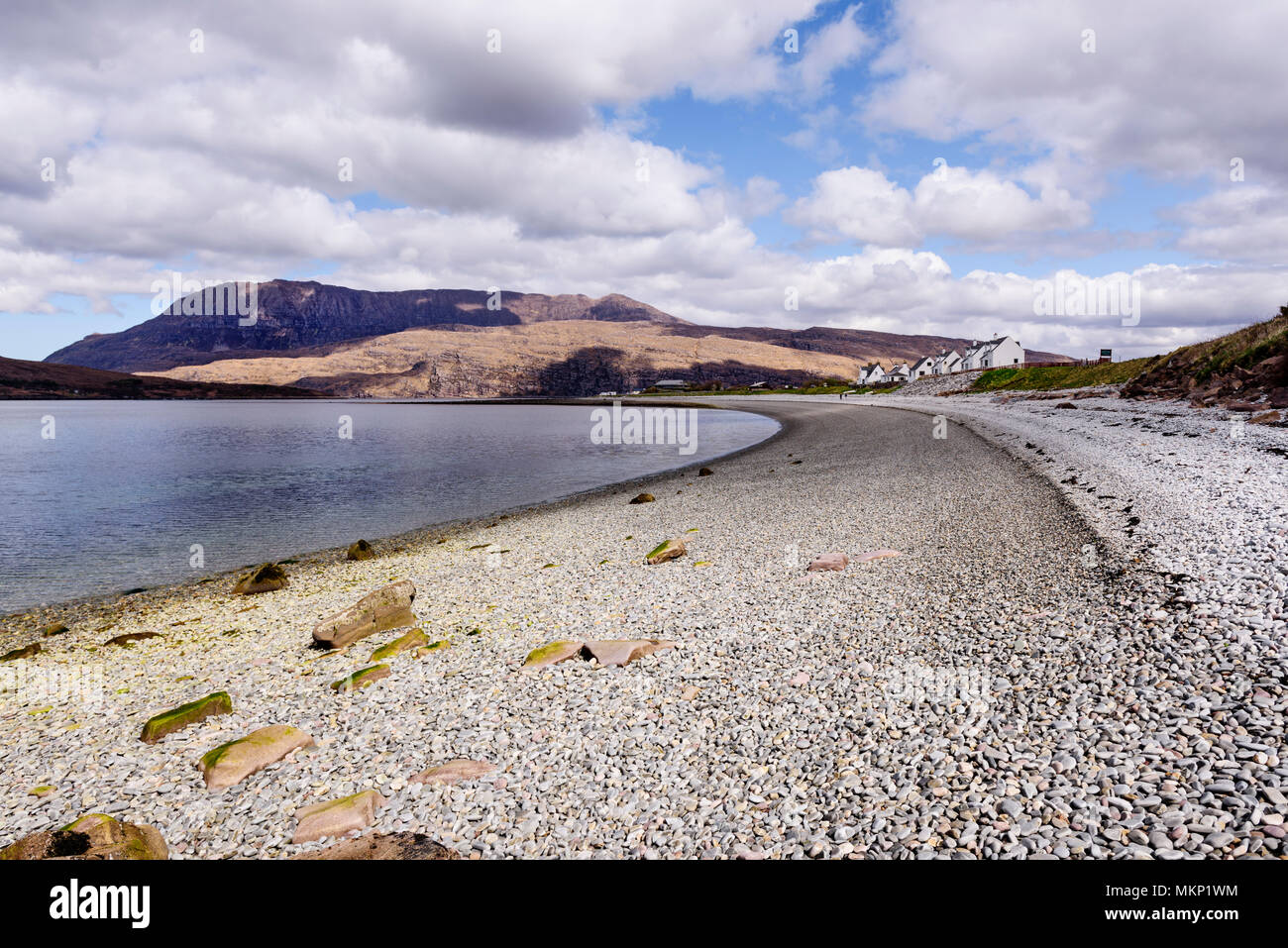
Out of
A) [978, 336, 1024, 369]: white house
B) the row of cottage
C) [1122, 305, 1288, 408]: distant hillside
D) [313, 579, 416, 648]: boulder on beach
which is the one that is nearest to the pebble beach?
[313, 579, 416, 648]: boulder on beach

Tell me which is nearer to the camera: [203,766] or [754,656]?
[203,766]

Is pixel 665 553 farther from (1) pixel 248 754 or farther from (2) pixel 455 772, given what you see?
(1) pixel 248 754

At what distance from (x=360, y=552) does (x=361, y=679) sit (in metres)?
12.4

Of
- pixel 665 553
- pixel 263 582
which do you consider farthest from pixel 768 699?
pixel 263 582

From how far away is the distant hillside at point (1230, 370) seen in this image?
31094 mm

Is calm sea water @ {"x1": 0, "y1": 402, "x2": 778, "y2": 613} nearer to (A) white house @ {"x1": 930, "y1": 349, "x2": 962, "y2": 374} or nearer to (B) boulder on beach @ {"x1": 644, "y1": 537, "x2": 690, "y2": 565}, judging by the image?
(B) boulder on beach @ {"x1": 644, "y1": 537, "x2": 690, "y2": 565}

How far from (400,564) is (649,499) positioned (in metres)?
11.4

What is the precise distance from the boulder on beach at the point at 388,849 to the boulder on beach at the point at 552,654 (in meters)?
3.88

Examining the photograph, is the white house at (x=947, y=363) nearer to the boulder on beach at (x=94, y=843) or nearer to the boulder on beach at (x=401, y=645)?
the boulder on beach at (x=401, y=645)

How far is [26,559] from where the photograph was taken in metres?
20.7

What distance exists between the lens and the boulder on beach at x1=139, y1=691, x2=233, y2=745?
805cm

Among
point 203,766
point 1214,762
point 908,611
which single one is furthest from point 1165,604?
point 203,766

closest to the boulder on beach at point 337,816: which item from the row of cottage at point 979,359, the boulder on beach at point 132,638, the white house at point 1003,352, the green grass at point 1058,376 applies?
the boulder on beach at point 132,638
